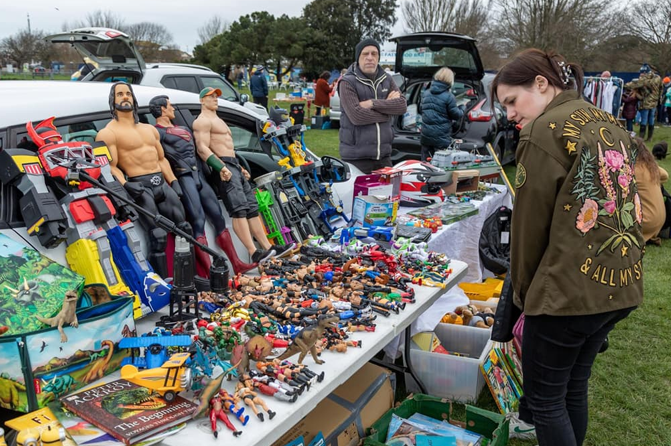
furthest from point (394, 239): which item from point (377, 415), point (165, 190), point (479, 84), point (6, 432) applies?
point (479, 84)

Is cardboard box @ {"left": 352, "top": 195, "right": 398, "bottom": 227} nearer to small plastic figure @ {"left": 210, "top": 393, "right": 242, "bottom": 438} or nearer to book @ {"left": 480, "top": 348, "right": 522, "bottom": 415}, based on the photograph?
book @ {"left": 480, "top": 348, "right": 522, "bottom": 415}

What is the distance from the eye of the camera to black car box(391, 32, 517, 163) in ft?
24.0

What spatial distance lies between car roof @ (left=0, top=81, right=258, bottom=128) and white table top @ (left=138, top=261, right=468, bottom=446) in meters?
1.03

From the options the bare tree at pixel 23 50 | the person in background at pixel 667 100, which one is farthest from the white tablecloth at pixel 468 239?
the bare tree at pixel 23 50

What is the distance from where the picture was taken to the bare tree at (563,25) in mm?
23281

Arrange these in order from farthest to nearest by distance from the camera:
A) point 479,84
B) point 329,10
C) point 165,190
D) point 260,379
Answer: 1. point 329,10
2. point 479,84
3. point 165,190
4. point 260,379

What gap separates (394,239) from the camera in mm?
3463

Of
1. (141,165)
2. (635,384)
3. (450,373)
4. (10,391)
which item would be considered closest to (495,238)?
(635,384)

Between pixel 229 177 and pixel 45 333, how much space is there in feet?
5.31

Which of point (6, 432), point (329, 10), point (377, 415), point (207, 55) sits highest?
point (329, 10)

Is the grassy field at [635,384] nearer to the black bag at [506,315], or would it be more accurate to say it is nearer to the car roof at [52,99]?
the black bag at [506,315]

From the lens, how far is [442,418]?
2779 millimetres

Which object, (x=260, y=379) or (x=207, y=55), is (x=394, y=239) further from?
(x=207, y=55)

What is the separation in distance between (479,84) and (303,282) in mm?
6471
